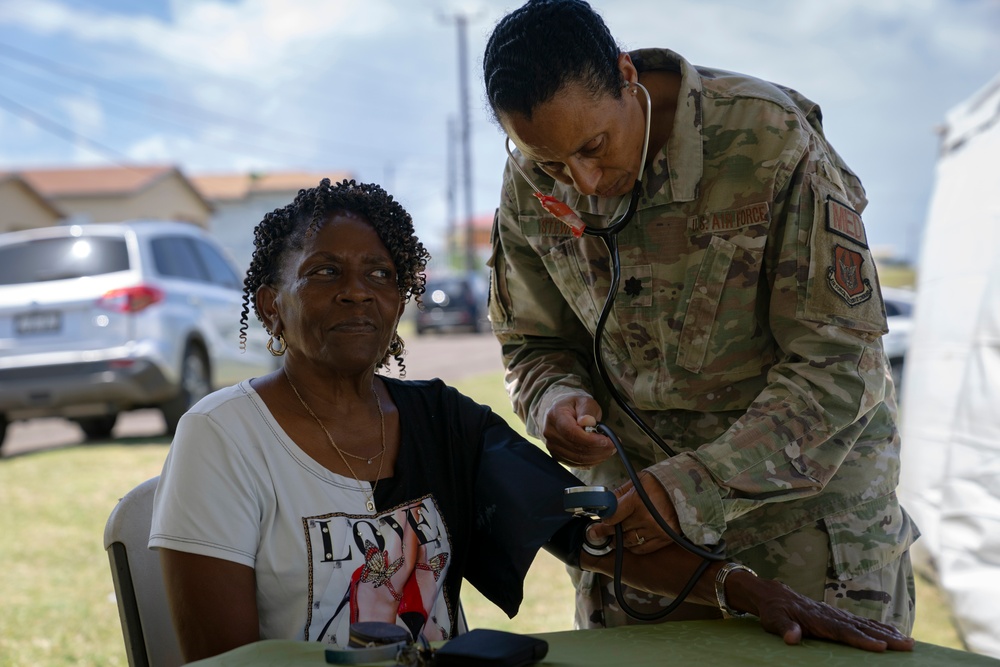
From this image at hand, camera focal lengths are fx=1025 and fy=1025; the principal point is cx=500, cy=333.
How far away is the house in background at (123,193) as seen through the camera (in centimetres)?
3262

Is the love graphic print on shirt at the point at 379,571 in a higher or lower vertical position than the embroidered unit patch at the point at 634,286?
lower

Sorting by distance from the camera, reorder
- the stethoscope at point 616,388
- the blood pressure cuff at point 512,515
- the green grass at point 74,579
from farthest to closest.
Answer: the green grass at point 74,579 → the blood pressure cuff at point 512,515 → the stethoscope at point 616,388

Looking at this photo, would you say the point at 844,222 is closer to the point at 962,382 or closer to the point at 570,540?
the point at 570,540

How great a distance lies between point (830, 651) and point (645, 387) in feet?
2.27

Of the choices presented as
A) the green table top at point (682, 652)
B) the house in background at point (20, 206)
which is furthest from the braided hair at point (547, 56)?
the house in background at point (20, 206)

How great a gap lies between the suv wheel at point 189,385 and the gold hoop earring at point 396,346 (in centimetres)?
525

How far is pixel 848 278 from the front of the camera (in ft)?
5.90

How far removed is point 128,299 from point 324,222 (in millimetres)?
5217

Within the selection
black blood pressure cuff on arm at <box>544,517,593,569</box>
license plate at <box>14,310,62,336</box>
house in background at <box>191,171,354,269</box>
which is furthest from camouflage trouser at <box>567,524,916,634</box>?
house in background at <box>191,171,354,269</box>

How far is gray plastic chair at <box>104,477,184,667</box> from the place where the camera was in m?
1.80

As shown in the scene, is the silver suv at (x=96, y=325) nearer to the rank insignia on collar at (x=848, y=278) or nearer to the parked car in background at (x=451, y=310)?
the rank insignia on collar at (x=848, y=278)

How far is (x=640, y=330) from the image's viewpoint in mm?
2051

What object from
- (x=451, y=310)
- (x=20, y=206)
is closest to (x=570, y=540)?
(x=451, y=310)

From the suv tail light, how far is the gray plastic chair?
5279 millimetres
